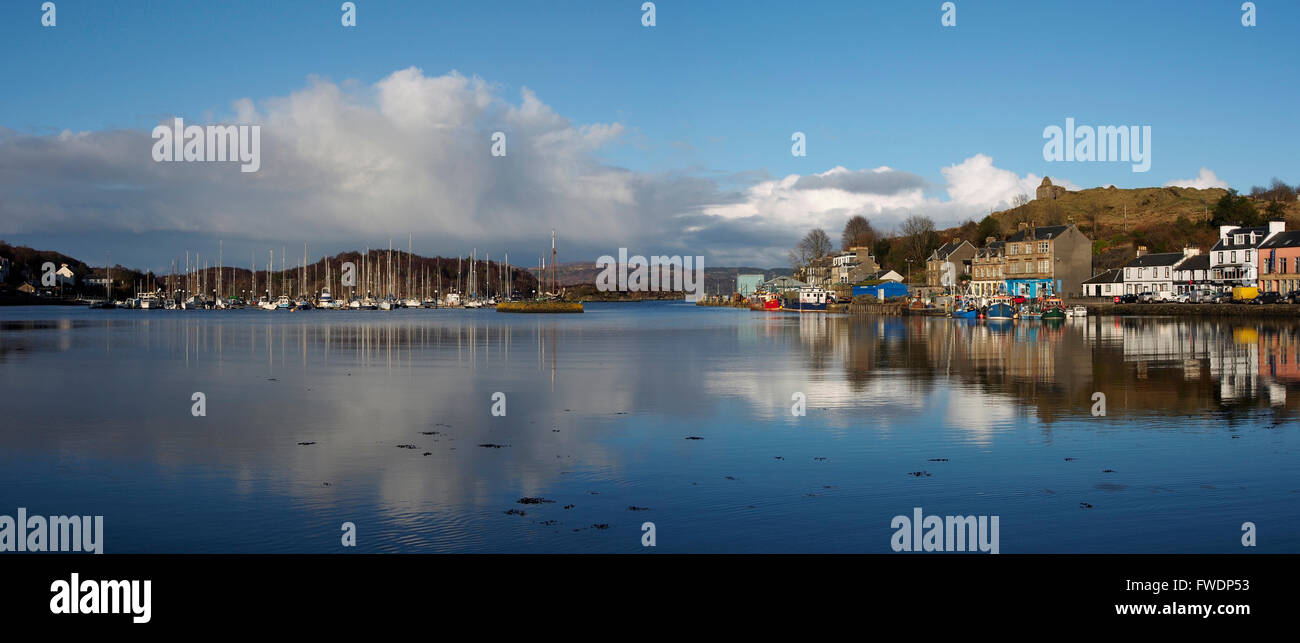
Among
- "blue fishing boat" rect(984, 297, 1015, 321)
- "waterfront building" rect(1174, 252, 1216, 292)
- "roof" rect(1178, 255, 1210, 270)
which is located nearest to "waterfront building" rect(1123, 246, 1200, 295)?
"waterfront building" rect(1174, 252, 1216, 292)

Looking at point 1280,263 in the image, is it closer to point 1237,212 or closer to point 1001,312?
point 1001,312

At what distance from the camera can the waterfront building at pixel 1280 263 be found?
79250 millimetres

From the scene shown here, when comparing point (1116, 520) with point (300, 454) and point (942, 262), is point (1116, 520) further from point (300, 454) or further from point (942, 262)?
point (942, 262)

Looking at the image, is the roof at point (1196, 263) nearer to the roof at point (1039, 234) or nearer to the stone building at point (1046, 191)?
the roof at point (1039, 234)

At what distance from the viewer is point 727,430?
55.1 feet

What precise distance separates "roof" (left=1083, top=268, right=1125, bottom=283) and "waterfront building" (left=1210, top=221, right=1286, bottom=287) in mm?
10947

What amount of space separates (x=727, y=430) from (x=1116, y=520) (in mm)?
7808

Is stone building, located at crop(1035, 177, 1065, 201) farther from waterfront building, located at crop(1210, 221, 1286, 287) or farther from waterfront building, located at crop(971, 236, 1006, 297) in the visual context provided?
waterfront building, located at crop(1210, 221, 1286, 287)

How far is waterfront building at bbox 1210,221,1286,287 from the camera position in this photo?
84.7 metres

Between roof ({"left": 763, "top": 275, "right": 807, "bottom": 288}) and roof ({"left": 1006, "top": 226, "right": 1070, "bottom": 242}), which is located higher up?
roof ({"left": 1006, "top": 226, "right": 1070, "bottom": 242})

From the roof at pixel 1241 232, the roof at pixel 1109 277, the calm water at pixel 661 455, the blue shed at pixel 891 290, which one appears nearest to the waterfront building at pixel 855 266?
the blue shed at pixel 891 290

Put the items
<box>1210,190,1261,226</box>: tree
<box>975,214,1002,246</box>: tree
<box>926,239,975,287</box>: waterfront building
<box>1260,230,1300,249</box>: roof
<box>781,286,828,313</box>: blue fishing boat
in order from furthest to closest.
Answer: <box>975,214,1002,246</box>: tree → <box>781,286,828,313</box>: blue fishing boat → <box>926,239,975,287</box>: waterfront building → <box>1210,190,1261,226</box>: tree → <box>1260,230,1300,249</box>: roof
